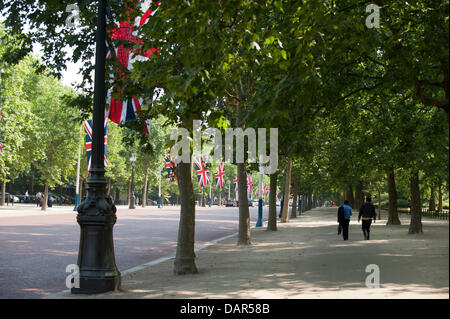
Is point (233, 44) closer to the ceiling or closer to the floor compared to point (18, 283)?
closer to the ceiling

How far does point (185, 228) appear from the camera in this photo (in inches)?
456

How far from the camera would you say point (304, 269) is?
11.6m

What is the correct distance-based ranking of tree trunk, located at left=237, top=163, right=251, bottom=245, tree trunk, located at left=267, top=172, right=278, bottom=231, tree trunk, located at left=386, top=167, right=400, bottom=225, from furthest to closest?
tree trunk, located at left=386, top=167, right=400, bottom=225 → tree trunk, located at left=267, top=172, right=278, bottom=231 → tree trunk, located at left=237, top=163, right=251, bottom=245

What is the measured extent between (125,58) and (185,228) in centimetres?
507

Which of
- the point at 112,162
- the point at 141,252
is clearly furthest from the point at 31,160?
the point at 141,252

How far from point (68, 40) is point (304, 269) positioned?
7.33 meters

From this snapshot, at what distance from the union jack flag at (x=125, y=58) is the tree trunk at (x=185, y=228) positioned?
1631 millimetres

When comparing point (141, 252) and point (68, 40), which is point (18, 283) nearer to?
point (68, 40)

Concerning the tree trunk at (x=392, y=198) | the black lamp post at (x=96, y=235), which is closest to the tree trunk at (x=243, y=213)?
the black lamp post at (x=96, y=235)

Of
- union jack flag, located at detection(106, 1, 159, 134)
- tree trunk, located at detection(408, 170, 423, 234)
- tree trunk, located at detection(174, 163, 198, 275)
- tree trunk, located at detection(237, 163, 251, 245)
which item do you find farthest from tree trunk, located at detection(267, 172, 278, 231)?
tree trunk, located at detection(174, 163, 198, 275)

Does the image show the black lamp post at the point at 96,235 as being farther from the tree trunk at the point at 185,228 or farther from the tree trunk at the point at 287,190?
the tree trunk at the point at 287,190

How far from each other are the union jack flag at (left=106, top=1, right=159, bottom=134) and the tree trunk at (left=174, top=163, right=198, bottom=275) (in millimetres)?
1631

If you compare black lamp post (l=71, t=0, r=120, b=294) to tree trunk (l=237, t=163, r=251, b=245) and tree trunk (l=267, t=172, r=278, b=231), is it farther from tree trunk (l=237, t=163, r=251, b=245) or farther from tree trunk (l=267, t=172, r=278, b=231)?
tree trunk (l=267, t=172, r=278, b=231)

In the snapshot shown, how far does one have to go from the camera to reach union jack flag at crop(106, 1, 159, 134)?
11.7m
